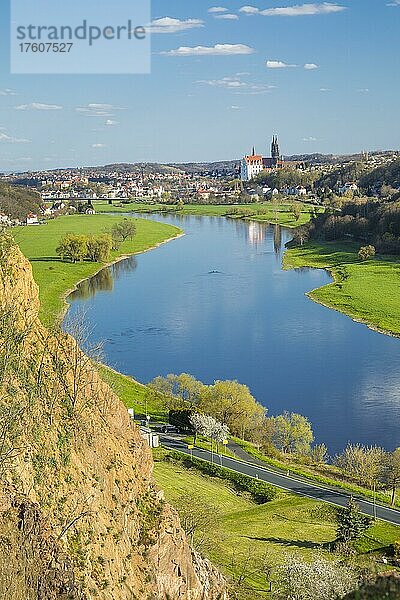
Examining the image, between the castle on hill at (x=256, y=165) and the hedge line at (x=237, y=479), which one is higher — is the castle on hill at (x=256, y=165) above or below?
above

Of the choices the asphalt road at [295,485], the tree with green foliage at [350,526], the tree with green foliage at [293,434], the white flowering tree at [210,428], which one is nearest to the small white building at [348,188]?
the tree with green foliage at [293,434]

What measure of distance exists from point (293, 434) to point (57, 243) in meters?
47.8

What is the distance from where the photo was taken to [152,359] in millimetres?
32344

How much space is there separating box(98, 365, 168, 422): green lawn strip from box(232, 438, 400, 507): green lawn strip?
3675mm

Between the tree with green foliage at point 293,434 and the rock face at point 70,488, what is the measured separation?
971 cm

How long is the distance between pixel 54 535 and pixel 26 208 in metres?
77.6

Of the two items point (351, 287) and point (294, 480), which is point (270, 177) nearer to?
point (351, 287)

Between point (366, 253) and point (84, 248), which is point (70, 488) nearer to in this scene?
point (84, 248)

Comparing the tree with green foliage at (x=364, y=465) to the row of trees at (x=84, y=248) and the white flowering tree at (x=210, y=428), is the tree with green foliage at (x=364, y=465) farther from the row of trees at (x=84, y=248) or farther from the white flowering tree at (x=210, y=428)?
the row of trees at (x=84, y=248)

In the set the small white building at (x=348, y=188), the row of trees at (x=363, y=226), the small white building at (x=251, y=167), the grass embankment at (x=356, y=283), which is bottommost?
the grass embankment at (x=356, y=283)

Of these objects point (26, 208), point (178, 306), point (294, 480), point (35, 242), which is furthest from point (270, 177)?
point (294, 480)

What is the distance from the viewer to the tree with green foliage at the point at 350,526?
632 inches

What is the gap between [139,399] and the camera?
86.2 feet

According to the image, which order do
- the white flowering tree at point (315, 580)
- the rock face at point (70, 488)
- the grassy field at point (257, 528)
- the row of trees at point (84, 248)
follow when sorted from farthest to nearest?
the row of trees at point (84, 248), the grassy field at point (257, 528), the white flowering tree at point (315, 580), the rock face at point (70, 488)
